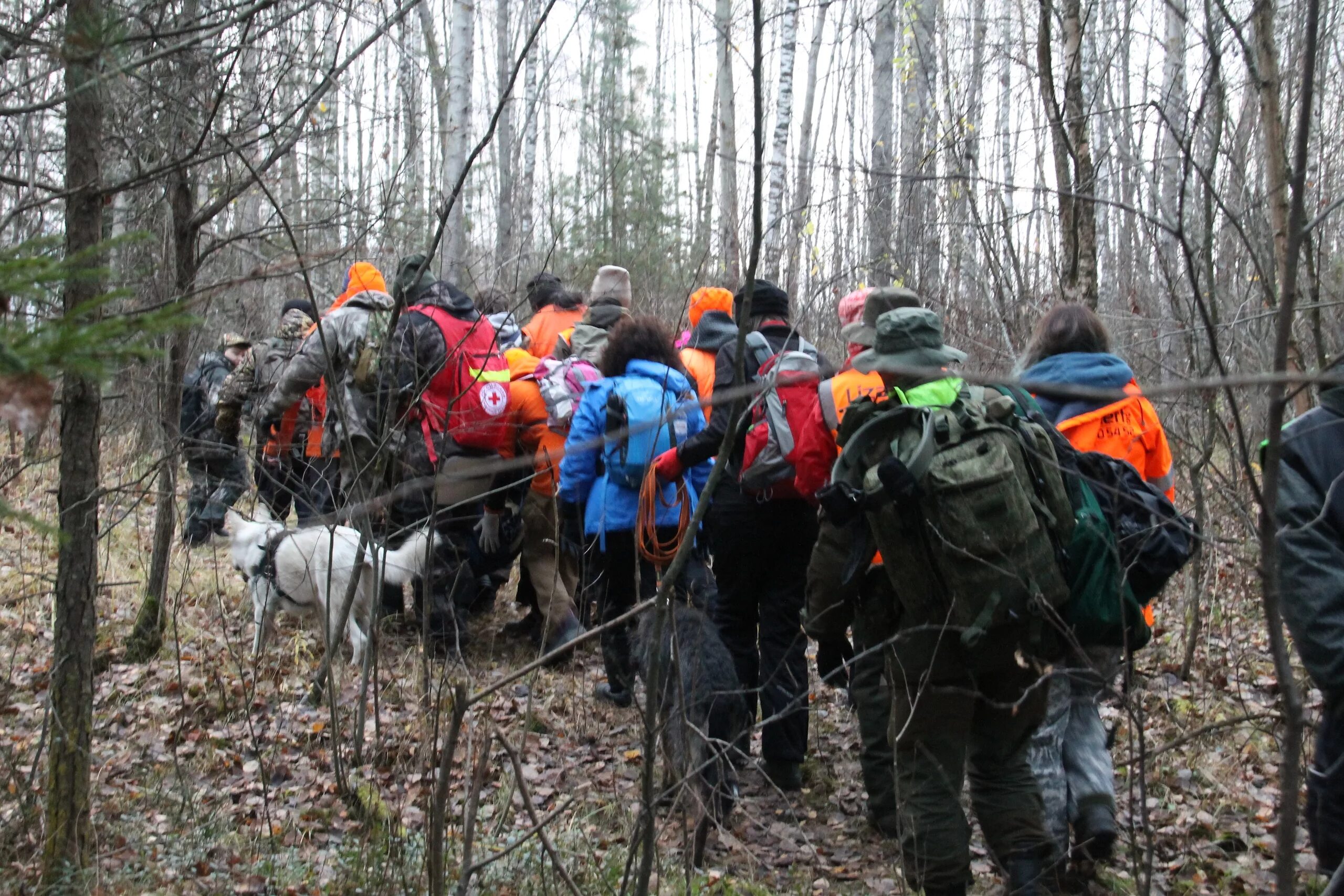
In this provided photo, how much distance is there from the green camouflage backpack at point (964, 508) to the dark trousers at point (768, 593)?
153cm

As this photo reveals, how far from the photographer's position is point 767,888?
3.91 m

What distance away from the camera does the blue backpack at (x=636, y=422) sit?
5188mm

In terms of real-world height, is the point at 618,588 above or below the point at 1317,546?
below

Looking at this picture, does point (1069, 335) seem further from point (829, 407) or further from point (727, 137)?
point (727, 137)

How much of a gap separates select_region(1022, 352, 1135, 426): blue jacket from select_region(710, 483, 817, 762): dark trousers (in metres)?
1.24

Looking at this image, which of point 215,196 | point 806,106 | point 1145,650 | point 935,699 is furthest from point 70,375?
point 806,106

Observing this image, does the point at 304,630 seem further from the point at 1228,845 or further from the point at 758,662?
the point at 1228,845

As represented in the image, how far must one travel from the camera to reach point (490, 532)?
6.57 meters

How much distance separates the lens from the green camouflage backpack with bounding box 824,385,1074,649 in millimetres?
3031

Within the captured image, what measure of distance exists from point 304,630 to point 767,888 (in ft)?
13.6

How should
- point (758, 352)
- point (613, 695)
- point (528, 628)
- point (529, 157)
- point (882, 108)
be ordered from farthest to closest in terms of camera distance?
point (529, 157), point (882, 108), point (528, 628), point (613, 695), point (758, 352)

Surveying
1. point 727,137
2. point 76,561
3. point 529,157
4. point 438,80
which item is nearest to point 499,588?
point 76,561

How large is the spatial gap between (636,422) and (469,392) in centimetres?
114

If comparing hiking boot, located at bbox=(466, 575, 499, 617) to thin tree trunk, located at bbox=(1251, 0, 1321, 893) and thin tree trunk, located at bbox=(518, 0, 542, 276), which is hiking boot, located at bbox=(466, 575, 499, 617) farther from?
thin tree trunk, located at bbox=(518, 0, 542, 276)
